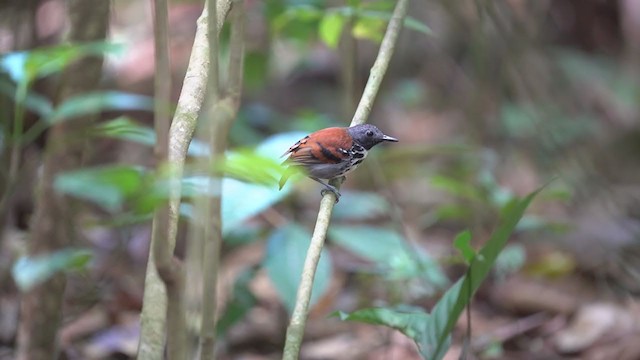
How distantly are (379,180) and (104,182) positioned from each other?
230cm

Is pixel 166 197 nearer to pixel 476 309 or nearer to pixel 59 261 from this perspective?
pixel 59 261

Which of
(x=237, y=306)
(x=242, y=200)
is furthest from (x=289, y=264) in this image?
(x=242, y=200)

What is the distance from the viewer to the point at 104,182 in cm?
253

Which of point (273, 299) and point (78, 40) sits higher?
point (78, 40)

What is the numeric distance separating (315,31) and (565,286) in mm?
2126

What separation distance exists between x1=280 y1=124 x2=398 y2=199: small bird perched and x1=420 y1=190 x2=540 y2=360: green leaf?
2.27ft

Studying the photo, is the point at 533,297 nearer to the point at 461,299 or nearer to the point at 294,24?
the point at 294,24

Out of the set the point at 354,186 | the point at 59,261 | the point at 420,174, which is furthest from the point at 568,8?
the point at 59,261

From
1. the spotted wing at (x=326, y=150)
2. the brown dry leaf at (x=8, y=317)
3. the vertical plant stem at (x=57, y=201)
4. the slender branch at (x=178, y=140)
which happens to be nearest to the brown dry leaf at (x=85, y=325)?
the brown dry leaf at (x=8, y=317)

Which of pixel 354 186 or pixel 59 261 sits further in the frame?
pixel 354 186

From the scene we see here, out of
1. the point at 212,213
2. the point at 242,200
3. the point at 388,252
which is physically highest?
the point at 212,213

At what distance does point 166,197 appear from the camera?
1728mm

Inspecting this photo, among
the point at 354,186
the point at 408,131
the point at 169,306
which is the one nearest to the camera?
the point at 169,306

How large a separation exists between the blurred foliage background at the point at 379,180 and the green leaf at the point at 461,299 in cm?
22
